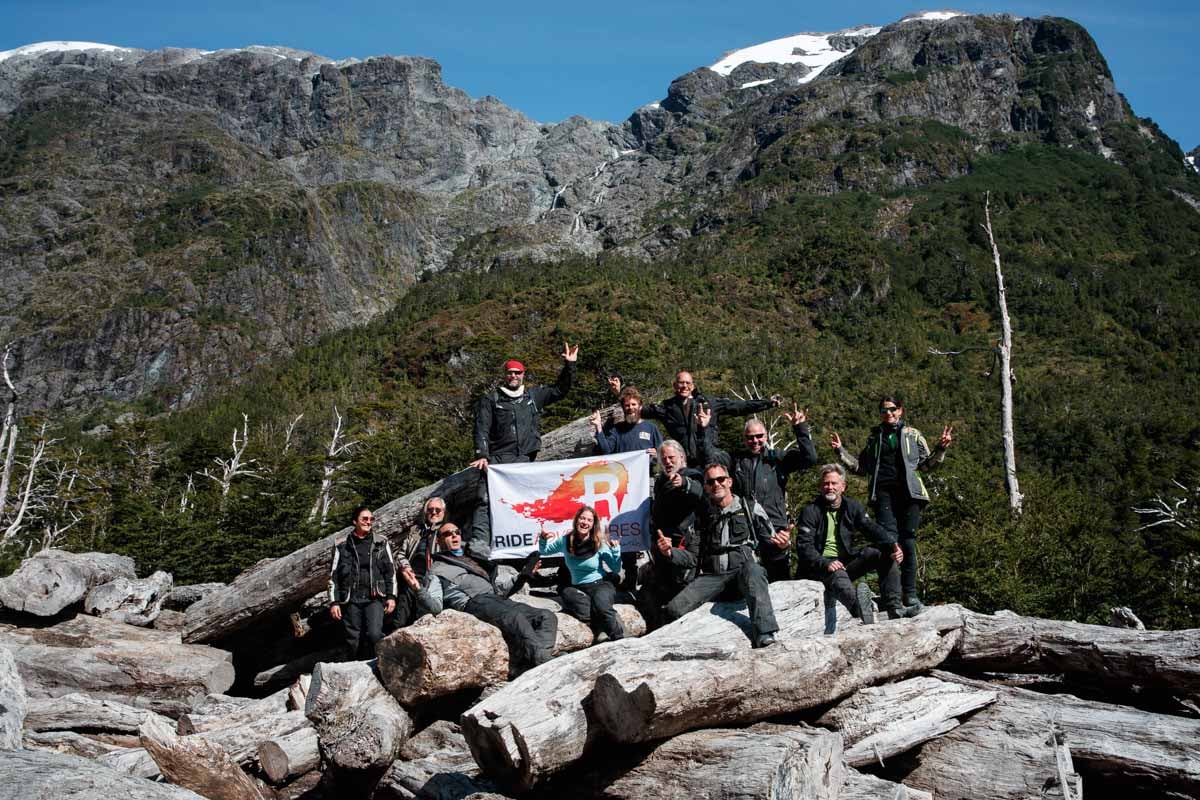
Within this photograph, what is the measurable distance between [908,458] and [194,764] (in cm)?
834

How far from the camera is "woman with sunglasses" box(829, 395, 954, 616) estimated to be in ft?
32.3

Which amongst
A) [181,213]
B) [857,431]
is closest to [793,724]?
[857,431]

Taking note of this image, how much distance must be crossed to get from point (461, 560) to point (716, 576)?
309 cm

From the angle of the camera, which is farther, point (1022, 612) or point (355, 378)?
point (355, 378)

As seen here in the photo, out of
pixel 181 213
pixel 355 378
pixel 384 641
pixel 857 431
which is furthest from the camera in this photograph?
pixel 181 213

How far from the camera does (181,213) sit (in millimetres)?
186125

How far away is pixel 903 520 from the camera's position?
9.95m

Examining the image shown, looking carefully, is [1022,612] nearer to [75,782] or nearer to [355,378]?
[75,782]

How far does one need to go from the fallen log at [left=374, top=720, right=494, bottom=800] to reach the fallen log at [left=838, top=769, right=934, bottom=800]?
306 centimetres

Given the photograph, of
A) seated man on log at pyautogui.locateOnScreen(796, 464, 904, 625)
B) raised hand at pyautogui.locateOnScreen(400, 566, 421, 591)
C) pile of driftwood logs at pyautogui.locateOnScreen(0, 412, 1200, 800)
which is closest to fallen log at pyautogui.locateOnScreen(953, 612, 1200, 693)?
pile of driftwood logs at pyautogui.locateOnScreen(0, 412, 1200, 800)

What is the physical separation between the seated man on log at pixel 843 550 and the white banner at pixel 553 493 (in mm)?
2614

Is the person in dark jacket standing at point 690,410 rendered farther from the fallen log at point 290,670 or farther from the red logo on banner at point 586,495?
the fallen log at point 290,670

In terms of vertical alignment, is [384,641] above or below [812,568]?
below

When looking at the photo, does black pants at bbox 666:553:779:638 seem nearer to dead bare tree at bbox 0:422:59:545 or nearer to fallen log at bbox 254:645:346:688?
fallen log at bbox 254:645:346:688
